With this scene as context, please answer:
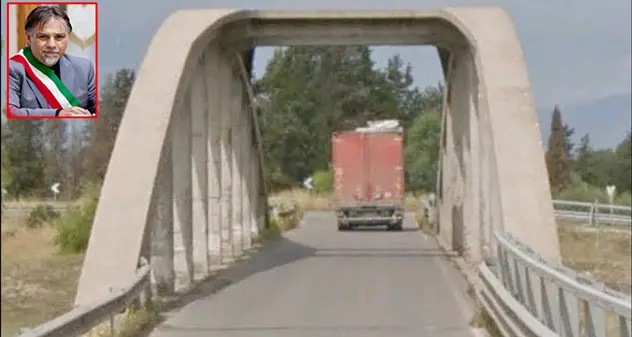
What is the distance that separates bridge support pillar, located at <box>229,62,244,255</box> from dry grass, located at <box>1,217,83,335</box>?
5.24 m

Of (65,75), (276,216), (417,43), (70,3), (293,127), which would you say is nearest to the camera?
(65,75)

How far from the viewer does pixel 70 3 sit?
1230 cm

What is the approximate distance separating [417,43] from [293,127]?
233 feet

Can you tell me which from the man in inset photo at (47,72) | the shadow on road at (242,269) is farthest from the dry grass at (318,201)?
the man in inset photo at (47,72)

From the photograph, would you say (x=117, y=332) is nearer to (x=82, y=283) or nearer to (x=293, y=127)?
(x=82, y=283)

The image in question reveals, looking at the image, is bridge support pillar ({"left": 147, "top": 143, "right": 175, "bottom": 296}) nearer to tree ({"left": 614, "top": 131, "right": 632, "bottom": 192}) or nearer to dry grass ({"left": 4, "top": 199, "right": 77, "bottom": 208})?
dry grass ({"left": 4, "top": 199, "right": 77, "bottom": 208})

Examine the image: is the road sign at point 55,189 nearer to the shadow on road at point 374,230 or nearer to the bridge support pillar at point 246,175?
the bridge support pillar at point 246,175

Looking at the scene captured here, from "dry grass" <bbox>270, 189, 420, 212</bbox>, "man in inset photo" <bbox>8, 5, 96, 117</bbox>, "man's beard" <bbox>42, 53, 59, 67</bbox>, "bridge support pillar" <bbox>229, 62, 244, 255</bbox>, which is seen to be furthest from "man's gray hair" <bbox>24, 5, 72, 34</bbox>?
"dry grass" <bbox>270, 189, 420, 212</bbox>

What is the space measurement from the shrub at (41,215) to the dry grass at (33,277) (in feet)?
0.65

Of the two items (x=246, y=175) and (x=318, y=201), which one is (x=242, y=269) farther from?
(x=318, y=201)

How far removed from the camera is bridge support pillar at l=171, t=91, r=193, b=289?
22.0 meters

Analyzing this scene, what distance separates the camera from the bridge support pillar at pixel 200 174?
2530 centimetres

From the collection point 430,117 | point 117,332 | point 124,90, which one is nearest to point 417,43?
point 124,90

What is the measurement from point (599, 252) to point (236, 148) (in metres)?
11.4
